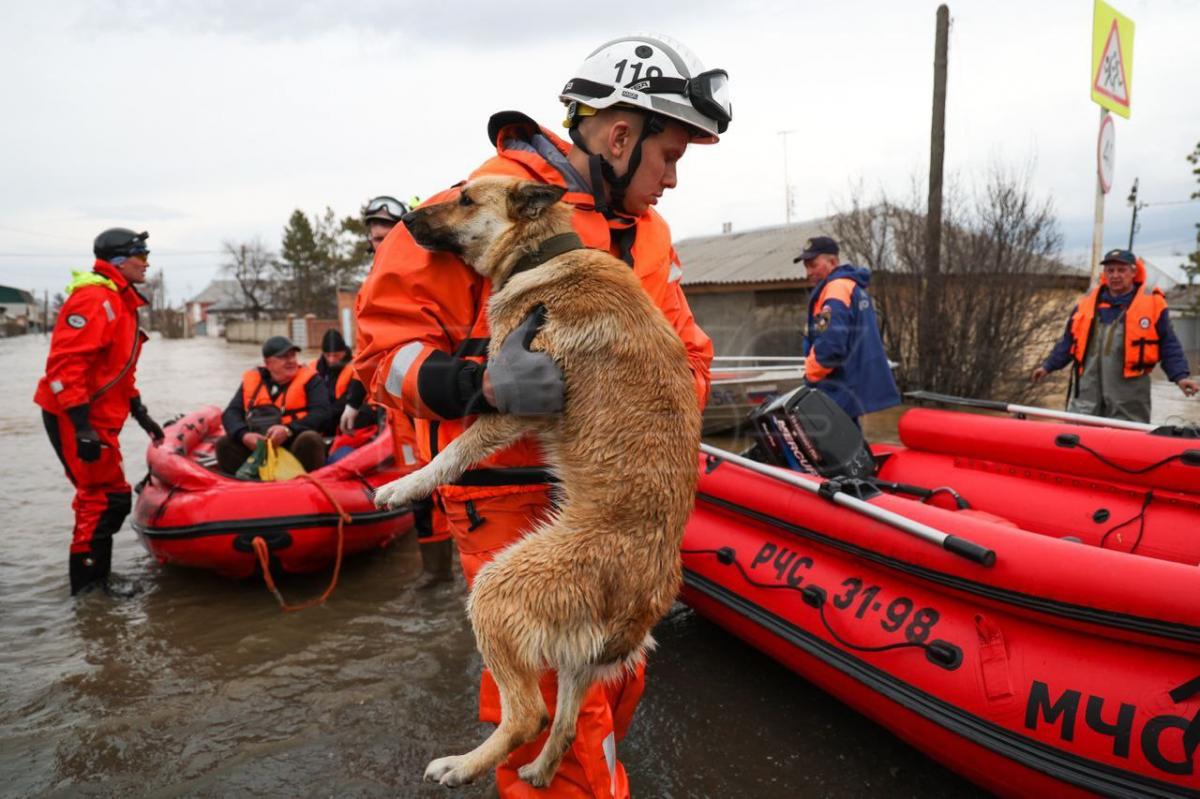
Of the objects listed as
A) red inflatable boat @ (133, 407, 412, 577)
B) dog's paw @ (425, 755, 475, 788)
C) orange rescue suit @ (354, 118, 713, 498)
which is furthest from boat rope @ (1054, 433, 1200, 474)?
red inflatable boat @ (133, 407, 412, 577)

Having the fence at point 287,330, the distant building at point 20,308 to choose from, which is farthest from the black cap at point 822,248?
the distant building at point 20,308

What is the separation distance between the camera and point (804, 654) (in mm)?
3535

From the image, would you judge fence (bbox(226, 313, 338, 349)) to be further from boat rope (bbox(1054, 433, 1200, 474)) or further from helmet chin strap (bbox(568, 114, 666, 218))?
helmet chin strap (bbox(568, 114, 666, 218))

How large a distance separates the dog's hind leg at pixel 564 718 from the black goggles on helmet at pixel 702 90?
68.2 inches

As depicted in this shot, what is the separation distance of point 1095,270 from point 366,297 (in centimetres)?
1039

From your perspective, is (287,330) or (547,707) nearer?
(547,707)

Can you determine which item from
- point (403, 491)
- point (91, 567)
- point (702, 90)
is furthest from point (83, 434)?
point (702, 90)

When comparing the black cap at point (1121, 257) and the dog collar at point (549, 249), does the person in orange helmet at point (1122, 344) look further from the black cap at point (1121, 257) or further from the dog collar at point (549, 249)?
the dog collar at point (549, 249)

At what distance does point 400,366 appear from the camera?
2.08m

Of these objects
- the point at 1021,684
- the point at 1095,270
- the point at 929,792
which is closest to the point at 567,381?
the point at 1021,684

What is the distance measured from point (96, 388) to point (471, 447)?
4.45m

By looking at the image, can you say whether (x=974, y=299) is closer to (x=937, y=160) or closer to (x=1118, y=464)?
(x=937, y=160)

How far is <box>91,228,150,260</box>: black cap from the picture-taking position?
17.7ft

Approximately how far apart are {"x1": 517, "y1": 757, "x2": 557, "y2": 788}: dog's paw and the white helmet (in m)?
1.99
